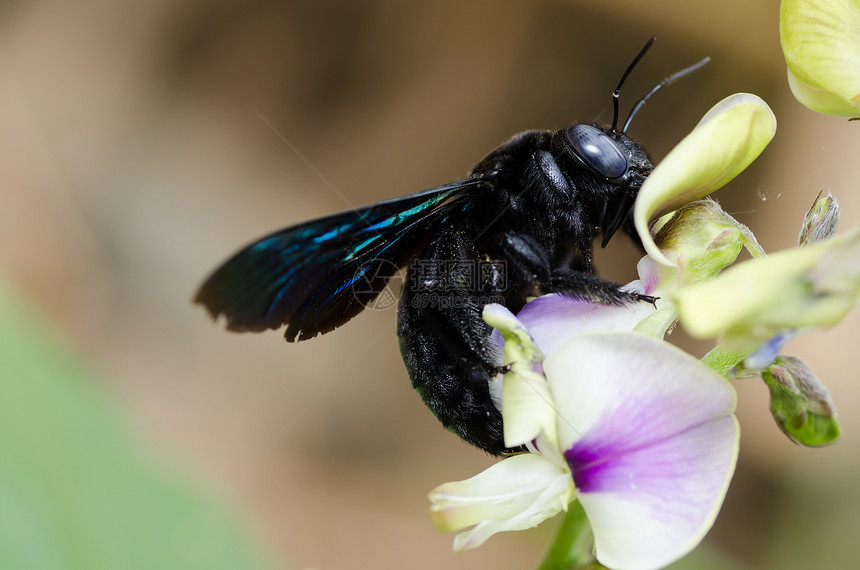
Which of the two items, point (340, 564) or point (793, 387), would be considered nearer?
point (793, 387)

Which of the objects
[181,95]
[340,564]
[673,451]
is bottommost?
[340,564]

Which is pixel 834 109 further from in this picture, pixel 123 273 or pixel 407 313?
pixel 123 273

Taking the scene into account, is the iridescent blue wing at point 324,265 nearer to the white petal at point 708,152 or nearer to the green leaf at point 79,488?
the white petal at point 708,152

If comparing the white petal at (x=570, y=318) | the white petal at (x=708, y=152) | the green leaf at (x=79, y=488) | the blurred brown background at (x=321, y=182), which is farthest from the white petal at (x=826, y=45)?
the blurred brown background at (x=321, y=182)

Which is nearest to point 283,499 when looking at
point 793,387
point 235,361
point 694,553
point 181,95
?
point 235,361


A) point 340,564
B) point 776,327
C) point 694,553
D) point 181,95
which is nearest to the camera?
point 776,327

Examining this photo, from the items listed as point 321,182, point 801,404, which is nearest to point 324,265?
point 801,404

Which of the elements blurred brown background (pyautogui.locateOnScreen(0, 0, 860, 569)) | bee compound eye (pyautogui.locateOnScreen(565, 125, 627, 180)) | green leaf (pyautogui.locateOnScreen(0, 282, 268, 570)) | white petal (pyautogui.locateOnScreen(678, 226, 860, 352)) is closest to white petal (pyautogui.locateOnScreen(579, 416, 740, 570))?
white petal (pyautogui.locateOnScreen(678, 226, 860, 352))
